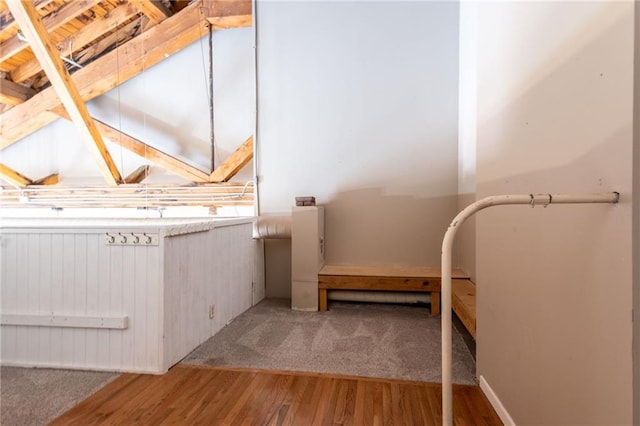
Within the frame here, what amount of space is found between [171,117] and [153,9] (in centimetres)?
130

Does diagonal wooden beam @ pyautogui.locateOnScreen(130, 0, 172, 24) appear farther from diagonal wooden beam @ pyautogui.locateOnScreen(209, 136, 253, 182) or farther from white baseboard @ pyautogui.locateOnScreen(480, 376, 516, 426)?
white baseboard @ pyautogui.locateOnScreen(480, 376, 516, 426)

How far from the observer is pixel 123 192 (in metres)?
4.28

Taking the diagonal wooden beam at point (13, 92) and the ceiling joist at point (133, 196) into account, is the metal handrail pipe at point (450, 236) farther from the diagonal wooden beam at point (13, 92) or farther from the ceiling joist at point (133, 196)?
the diagonal wooden beam at point (13, 92)

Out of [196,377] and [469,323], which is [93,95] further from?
[469,323]

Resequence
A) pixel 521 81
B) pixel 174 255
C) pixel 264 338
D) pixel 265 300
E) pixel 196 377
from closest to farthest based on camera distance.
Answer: pixel 521 81 → pixel 196 377 → pixel 174 255 → pixel 264 338 → pixel 265 300

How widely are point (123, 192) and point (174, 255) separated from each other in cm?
286

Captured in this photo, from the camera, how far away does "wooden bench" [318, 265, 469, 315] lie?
3039 millimetres

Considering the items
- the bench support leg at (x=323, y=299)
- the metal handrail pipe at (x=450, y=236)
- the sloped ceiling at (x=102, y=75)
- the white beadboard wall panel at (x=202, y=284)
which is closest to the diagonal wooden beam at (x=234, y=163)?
the sloped ceiling at (x=102, y=75)

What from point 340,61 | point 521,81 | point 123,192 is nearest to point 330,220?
point 340,61

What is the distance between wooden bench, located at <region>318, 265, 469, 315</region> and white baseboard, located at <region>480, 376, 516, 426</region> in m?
1.28

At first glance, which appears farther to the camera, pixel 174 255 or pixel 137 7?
pixel 137 7

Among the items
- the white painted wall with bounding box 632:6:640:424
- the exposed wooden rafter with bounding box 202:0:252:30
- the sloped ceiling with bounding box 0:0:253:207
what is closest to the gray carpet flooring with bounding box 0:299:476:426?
the white painted wall with bounding box 632:6:640:424

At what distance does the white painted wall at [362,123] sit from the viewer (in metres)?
3.51

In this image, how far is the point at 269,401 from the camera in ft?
5.42
